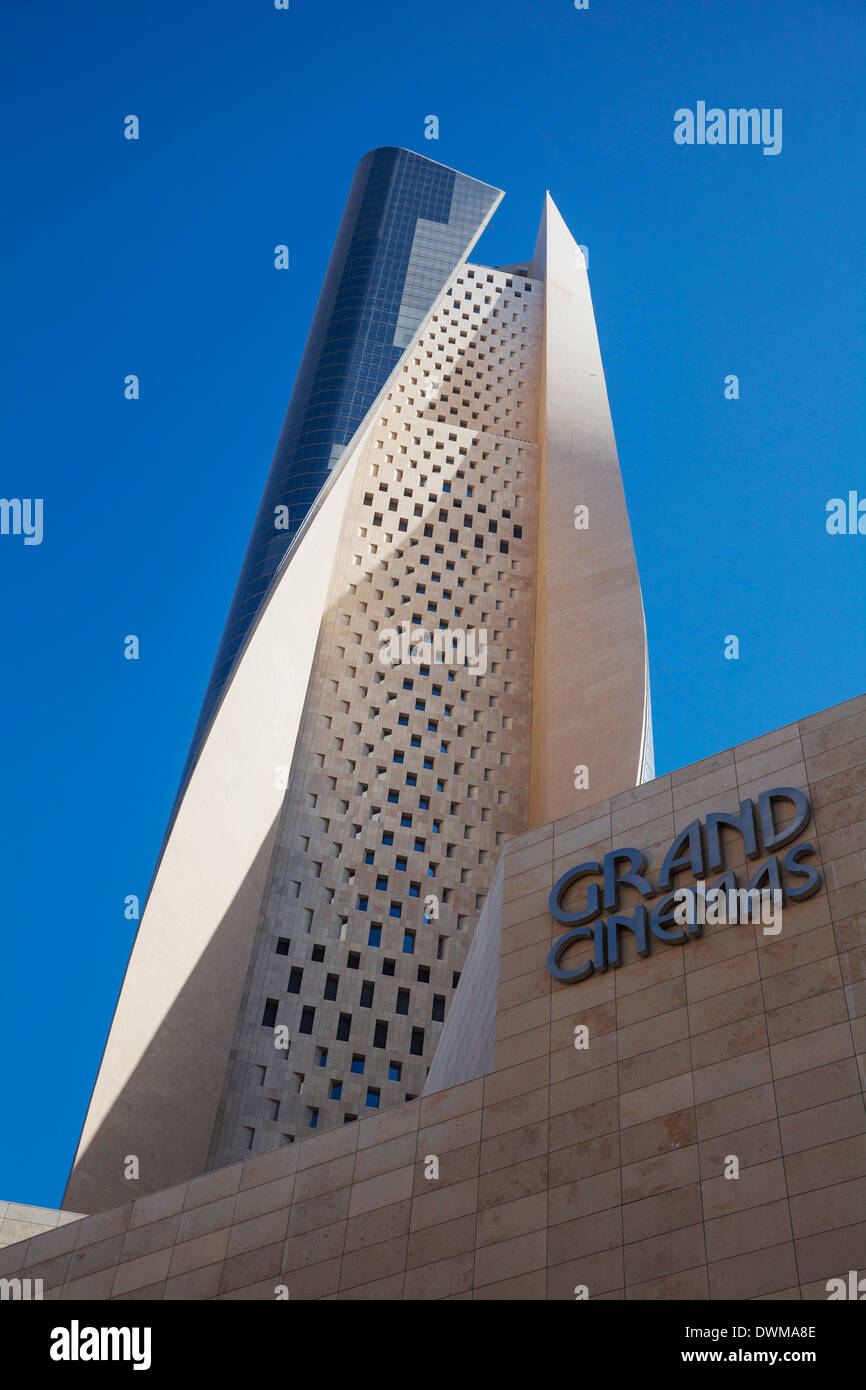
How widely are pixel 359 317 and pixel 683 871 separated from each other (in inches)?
1354

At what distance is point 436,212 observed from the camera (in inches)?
1989

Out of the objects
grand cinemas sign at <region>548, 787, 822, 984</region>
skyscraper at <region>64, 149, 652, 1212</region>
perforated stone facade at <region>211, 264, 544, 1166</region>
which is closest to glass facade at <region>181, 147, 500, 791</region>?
skyscraper at <region>64, 149, 652, 1212</region>

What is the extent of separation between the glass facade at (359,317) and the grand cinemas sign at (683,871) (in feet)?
56.6

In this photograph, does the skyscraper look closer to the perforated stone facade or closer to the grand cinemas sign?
the perforated stone facade

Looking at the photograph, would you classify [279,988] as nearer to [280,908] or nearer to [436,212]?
[280,908]

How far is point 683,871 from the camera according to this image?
14.9 meters

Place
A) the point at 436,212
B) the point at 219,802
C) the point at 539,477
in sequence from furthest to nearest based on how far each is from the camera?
1. the point at 436,212
2. the point at 539,477
3. the point at 219,802

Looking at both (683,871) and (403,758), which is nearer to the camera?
(683,871)

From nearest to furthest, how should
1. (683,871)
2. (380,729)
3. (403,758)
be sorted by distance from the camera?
(683,871) → (403,758) → (380,729)

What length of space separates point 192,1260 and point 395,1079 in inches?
437

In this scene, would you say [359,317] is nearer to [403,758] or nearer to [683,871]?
[403,758]

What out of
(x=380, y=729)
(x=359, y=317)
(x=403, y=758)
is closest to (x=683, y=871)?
(x=403, y=758)

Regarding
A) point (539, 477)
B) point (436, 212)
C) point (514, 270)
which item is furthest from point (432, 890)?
point (436, 212)
